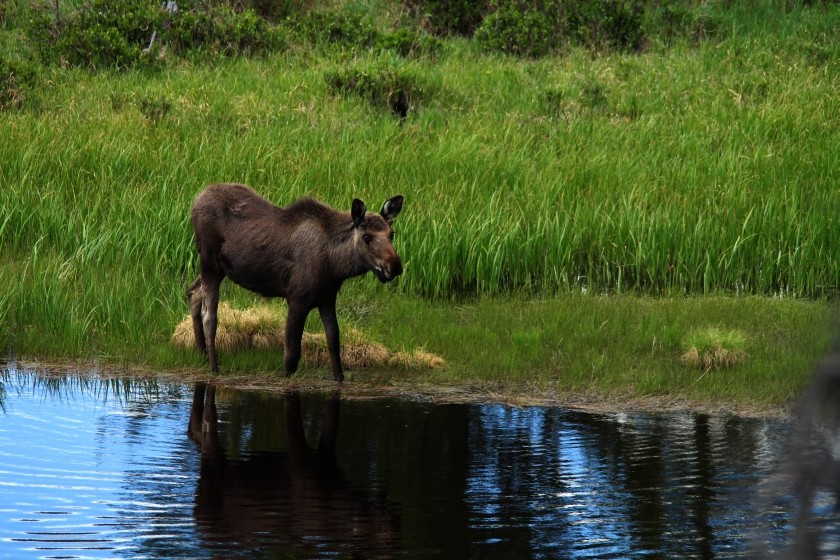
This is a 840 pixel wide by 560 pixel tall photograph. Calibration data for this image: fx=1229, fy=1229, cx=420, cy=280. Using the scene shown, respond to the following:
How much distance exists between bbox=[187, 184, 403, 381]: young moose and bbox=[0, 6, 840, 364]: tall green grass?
3.67ft

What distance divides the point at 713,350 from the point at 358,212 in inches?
120

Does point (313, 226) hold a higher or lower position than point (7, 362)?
higher

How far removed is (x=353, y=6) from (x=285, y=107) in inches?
270

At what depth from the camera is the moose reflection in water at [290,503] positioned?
19.2ft

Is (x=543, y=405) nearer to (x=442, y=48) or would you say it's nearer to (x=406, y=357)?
(x=406, y=357)

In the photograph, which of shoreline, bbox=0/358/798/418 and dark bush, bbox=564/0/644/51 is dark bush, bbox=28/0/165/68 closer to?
dark bush, bbox=564/0/644/51

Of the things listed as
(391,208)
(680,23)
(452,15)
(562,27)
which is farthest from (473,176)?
(680,23)

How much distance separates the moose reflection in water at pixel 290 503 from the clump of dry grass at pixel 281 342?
1.87m

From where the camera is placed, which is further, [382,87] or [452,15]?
[452,15]

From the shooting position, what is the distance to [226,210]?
956cm

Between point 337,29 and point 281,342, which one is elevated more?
point 337,29

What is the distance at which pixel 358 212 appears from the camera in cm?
884

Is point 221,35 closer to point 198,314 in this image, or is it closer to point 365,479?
point 198,314

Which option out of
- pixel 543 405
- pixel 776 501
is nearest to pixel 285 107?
pixel 543 405
